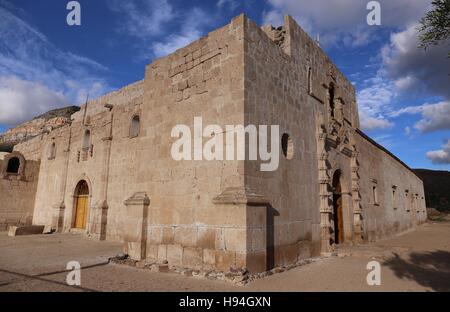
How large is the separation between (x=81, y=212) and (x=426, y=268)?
13422 mm

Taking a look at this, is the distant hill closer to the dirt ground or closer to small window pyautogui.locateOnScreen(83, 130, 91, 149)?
the dirt ground

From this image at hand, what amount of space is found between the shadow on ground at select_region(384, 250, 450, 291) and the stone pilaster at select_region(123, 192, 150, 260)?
5184 millimetres

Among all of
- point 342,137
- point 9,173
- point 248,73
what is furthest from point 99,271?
point 9,173

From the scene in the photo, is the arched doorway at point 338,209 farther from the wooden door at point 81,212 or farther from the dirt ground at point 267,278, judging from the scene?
the wooden door at point 81,212

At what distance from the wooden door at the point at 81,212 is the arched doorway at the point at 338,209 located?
10654 mm

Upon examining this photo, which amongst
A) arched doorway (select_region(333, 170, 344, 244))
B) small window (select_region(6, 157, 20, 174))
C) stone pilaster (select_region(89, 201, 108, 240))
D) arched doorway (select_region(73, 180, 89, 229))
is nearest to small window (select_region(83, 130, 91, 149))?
arched doorway (select_region(73, 180, 89, 229))

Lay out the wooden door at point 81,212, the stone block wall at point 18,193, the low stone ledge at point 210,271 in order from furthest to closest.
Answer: the stone block wall at point 18,193, the wooden door at point 81,212, the low stone ledge at point 210,271

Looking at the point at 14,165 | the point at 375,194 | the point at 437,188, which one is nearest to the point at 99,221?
the point at 14,165

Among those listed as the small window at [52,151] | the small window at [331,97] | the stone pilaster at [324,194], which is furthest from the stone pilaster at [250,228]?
the small window at [52,151]

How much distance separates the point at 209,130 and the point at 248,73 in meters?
1.36

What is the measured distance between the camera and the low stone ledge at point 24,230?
43.5ft

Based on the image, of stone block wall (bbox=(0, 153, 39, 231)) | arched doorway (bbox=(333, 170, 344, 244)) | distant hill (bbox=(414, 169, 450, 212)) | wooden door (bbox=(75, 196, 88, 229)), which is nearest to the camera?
arched doorway (bbox=(333, 170, 344, 244))

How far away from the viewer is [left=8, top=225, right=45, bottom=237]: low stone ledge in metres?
13.2

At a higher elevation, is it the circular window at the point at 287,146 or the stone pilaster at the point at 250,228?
the circular window at the point at 287,146
